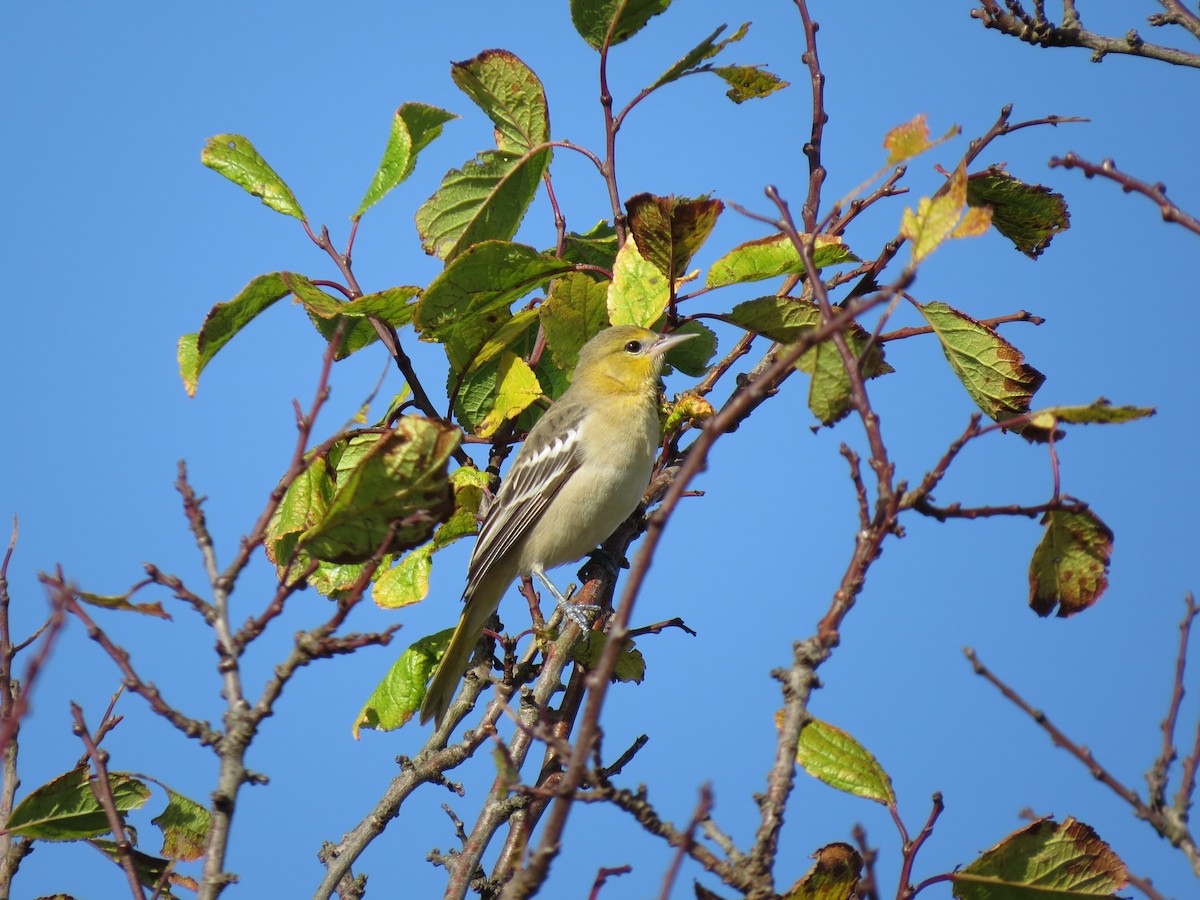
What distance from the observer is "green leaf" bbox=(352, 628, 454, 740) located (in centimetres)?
386

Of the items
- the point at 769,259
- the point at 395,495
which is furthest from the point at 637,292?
the point at 395,495

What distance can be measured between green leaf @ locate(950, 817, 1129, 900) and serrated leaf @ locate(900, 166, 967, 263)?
1.24m

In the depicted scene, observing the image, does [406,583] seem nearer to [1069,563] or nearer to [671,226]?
[671,226]

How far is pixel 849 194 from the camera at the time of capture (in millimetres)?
3113

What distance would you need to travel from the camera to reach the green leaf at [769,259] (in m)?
3.25

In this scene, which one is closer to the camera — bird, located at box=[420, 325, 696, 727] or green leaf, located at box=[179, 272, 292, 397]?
green leaf, located at box=[179, 272, 292, 397]

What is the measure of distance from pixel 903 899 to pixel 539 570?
333cm

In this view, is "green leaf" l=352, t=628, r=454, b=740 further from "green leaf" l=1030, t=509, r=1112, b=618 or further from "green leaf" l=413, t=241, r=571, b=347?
"green leaf" l=1030, t=509, r=1112, b=618

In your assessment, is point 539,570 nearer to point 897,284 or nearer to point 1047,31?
point 1047,31

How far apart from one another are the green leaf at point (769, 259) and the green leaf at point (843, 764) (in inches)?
51.7

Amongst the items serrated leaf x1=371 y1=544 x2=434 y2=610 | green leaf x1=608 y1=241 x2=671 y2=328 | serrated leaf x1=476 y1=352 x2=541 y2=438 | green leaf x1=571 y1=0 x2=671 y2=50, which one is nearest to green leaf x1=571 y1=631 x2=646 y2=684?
serrated leaf x1=371 y1=544 x2=434 y2=610

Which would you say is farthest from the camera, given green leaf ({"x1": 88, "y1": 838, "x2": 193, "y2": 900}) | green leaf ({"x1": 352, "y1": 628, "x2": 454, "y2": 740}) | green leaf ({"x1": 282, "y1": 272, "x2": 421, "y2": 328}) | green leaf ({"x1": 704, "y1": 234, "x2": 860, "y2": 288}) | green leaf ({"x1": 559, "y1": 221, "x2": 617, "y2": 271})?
green leaf ({"x1": 559, "y1": 221, "x2": 617, "y2": 271})

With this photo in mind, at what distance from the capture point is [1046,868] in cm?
251

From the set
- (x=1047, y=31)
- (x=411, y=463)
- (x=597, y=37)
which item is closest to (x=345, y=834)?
(x=411, y=463)
